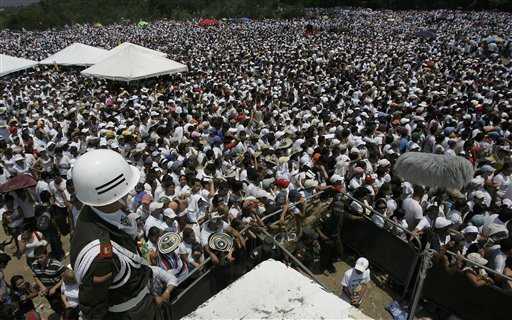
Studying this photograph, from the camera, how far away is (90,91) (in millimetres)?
16062

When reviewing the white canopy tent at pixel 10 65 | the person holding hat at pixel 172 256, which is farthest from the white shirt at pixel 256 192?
the white canopy tent at pixel 10 65

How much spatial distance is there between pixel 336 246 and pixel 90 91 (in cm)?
1383

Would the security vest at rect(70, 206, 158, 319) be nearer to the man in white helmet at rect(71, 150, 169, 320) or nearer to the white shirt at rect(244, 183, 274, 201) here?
the man in white helmet at rect(71, 150, 169, 320)

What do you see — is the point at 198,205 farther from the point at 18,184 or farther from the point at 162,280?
the point at 18,184

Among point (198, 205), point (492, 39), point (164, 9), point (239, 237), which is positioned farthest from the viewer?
point (164, 9)

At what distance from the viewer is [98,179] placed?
2.26m

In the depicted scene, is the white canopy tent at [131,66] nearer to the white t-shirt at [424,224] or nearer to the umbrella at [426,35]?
the white t-shirt at [424,224]

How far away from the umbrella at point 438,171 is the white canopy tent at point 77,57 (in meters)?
17.8

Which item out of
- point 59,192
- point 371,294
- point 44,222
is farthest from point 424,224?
point 59,192

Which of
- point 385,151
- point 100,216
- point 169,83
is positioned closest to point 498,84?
point 385,151

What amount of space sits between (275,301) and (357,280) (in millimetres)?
2831

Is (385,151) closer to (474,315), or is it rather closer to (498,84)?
(474,315)

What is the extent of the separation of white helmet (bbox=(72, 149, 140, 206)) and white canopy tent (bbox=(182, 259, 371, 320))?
0.90 metres

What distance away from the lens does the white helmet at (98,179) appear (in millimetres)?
2254
